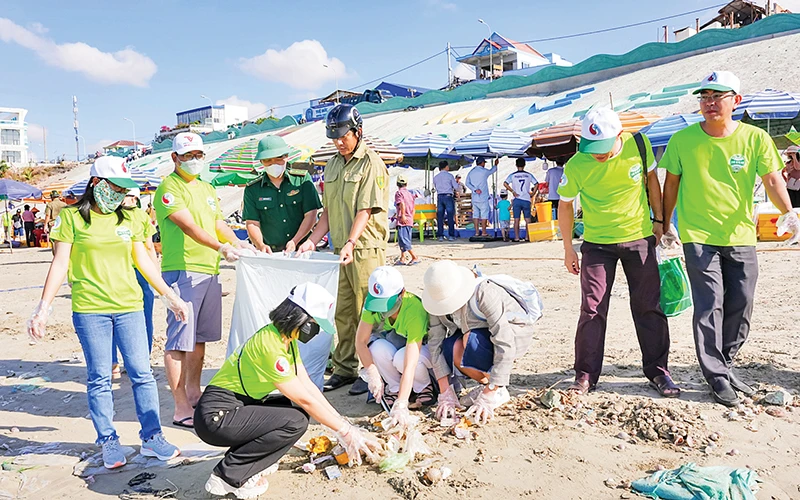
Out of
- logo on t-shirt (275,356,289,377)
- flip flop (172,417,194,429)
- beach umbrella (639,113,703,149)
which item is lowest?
flip flop (172,417,194,429)

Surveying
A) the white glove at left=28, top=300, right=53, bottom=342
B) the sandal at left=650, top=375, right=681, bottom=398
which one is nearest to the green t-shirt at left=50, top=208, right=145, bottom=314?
the white glove at left=28, top=300, right=53, bottom=342

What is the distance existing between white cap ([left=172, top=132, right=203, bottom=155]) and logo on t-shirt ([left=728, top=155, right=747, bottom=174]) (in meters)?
3.29

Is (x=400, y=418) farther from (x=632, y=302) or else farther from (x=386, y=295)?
(x=632, y=302)

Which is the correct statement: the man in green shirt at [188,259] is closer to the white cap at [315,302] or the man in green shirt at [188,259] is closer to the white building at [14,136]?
the white cap at [315,302]

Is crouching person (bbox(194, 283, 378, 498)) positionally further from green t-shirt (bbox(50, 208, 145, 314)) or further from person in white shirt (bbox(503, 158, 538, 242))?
person in white shirt (bbox(503, 158, 538, 242))

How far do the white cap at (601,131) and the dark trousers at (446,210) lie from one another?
35.6 feet

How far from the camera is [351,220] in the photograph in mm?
4375

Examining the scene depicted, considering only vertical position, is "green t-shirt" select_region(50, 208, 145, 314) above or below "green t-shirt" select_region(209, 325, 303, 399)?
above

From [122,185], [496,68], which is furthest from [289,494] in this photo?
[496,68]

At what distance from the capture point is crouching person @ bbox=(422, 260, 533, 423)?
3439mm

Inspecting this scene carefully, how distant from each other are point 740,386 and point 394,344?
2151 millimetres

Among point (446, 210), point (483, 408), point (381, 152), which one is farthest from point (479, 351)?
point (446, 210)

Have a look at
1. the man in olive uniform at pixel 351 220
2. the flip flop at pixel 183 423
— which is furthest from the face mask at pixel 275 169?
the flip flop at pixel 183 423

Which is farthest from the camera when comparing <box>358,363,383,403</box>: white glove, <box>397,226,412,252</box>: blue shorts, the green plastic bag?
<box>397,226,412,252</box>: blue shorts
